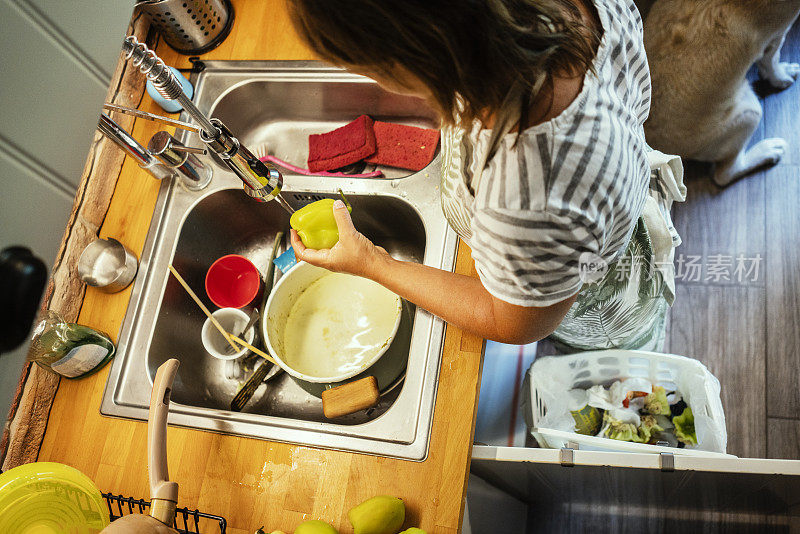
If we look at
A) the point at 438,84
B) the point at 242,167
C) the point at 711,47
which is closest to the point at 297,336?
the point at 242,167

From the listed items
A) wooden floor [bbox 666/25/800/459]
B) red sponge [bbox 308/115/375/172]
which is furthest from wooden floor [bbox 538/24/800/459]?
red sponge [bbox 308/115/375/172]

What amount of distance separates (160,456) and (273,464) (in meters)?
0.23

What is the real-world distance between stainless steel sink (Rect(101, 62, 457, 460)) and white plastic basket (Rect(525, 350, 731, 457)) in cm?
43

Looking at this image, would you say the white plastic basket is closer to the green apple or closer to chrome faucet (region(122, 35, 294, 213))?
the green apple

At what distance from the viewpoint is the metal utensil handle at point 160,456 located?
77 cm

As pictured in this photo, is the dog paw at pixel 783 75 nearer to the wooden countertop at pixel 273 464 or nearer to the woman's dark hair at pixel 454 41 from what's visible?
the wooden countertop at pixel 273 464

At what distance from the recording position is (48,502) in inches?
25.5

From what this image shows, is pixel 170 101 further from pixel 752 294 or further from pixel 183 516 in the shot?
pixel 752 294

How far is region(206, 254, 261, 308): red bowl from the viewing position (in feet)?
4.03

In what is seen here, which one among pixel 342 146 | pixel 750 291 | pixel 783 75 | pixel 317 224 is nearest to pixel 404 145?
pixel 342 146

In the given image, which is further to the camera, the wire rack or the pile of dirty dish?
the pile of dirty dish

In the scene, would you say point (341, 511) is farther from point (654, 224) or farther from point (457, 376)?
point (654, 224)

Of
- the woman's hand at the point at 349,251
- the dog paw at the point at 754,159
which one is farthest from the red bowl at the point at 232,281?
the dog paw at the point at 754,159

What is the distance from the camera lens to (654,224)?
43.3 inches
